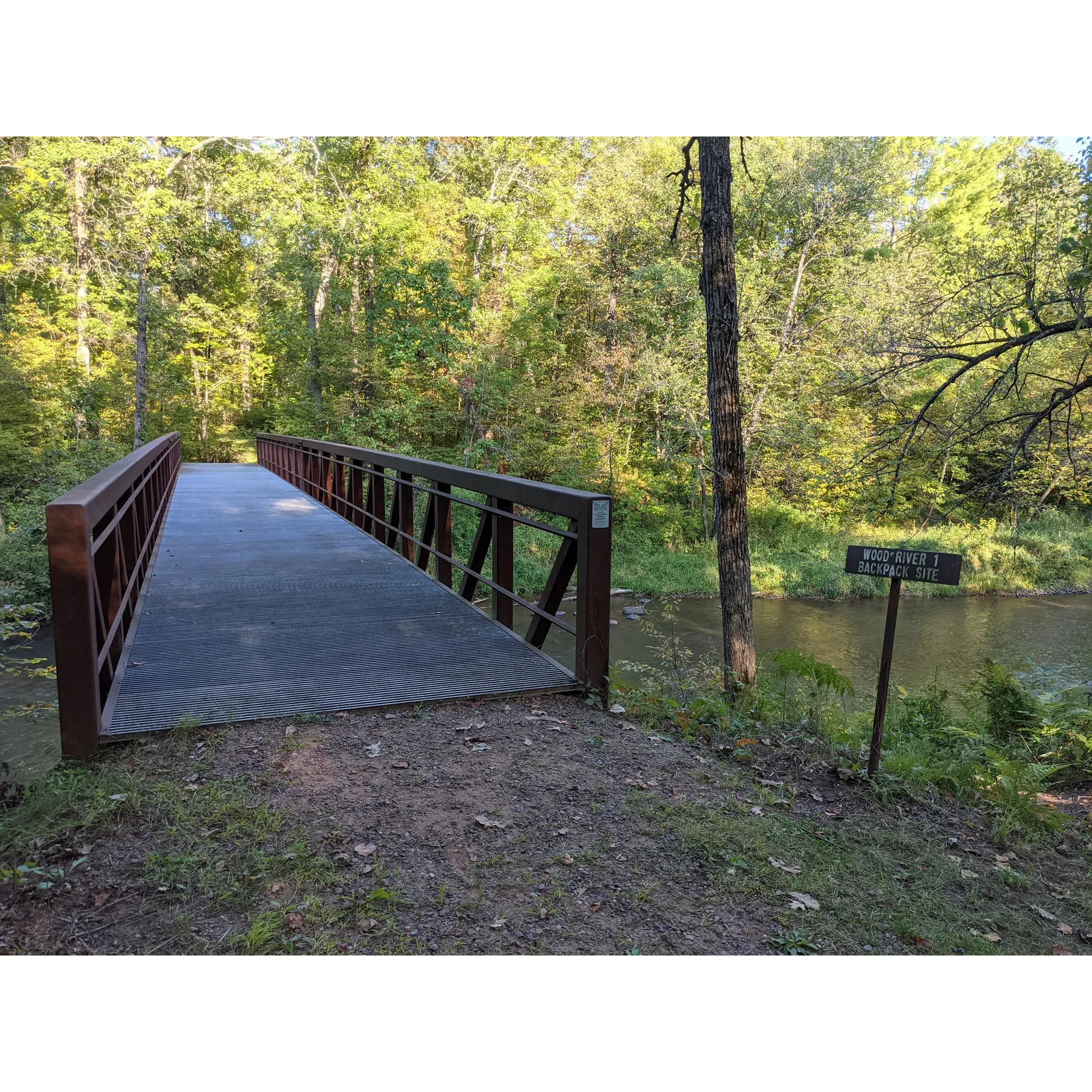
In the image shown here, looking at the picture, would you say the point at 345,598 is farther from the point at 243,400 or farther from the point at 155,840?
the point at 243,400

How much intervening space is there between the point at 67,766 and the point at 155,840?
0.73 meters

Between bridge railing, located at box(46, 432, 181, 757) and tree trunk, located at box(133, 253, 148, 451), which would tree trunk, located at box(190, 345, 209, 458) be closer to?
tree trunk, located at box(133, 253, 148, 451)

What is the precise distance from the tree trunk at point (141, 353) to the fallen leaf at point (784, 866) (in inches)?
930

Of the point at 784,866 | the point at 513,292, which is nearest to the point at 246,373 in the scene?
the point at 513,292

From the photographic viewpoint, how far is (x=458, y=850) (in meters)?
2.68

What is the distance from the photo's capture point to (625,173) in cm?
2144

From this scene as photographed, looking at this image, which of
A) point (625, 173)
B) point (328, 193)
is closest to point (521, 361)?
point (625, 173)

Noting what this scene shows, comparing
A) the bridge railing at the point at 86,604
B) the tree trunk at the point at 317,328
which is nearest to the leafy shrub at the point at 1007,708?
the bridge railing at the point at 86,604

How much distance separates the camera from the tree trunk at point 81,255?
70.9 feet

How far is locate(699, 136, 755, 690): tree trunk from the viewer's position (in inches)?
258

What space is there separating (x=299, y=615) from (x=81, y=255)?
2248 centimetres

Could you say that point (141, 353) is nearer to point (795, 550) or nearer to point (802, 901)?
point (795, 550)

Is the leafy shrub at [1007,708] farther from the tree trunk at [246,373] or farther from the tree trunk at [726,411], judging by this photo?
the tree trunk at [246,373]

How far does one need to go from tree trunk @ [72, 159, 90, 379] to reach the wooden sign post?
2353cm
